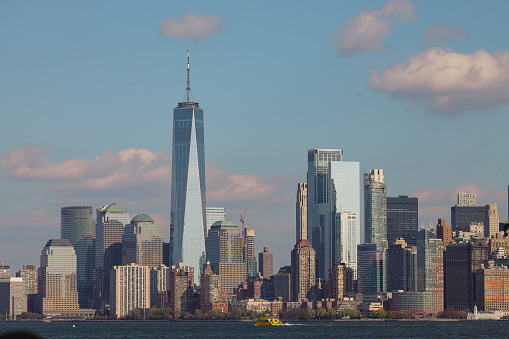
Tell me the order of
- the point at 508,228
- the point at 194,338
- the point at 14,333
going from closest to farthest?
the point at 14,333, the point at 508,228, the point at 194,338

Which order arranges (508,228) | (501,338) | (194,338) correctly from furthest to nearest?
(194,338) < (501,338) < (508,228)

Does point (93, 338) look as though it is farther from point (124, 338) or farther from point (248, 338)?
point (248, 338)

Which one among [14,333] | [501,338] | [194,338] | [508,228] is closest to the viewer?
[14,333]

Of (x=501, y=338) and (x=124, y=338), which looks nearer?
(x=501, y=338)

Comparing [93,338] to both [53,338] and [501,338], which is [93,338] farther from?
[501,338]

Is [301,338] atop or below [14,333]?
below

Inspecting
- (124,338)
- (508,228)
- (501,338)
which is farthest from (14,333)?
(124,338)

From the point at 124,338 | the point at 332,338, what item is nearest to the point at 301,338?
the point at 332,338

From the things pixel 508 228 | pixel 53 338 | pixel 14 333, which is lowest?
pixel 53 338

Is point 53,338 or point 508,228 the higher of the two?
point 508,228
